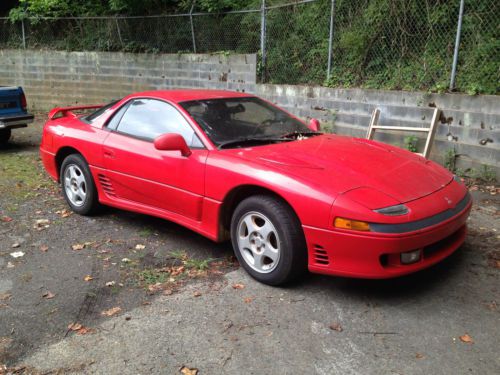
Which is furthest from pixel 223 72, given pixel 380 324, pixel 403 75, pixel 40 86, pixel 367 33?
pixel 380 324

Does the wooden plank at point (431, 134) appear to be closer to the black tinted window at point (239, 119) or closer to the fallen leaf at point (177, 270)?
the black tinted window at point (239, 119)

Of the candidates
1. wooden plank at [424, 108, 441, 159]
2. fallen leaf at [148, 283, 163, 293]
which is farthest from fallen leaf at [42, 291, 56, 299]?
wooden plank at [424, 108, 441, 159]

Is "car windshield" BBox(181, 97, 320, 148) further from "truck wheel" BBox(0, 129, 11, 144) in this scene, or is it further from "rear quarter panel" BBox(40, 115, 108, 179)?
"truck wheel" BBox(0, 129, 11, 144)

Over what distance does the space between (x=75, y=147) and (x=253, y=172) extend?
8.56 ft

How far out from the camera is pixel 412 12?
7.96 m

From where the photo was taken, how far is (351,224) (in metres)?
Result: 3.32

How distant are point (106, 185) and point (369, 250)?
3.02 meters

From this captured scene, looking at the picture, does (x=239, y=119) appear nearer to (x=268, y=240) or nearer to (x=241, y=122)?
(x=241, y=122)

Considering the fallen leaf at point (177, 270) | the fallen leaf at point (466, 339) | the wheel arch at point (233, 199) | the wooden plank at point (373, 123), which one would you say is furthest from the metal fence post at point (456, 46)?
the fallen leaf at point (177, 270)

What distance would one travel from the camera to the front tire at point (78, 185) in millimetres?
5410

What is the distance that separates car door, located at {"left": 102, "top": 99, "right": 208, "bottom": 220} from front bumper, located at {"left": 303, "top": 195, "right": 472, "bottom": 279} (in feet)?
3.94

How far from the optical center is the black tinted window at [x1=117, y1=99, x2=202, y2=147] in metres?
4.48

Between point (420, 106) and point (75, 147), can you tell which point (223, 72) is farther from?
point (75, 147)

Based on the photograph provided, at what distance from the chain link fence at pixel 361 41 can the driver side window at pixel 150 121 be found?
4375 mm
